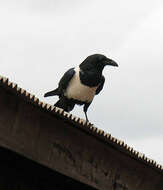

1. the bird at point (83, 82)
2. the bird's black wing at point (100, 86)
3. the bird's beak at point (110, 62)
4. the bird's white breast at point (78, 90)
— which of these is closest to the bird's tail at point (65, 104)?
the bird at point (83, 82)

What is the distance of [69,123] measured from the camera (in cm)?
537

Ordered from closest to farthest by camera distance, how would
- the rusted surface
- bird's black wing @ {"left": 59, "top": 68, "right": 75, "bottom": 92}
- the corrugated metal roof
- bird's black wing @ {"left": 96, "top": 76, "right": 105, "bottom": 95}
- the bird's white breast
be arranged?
the corrugated metal roof
the rusted surface
the bird's white breast
bird's black wing @ {"left": 59, "top": 68, "right": 75, "bottom": 92}
bird's black wing @ {"left": 96, "top": 76, "right": 105, "bottom": 95}

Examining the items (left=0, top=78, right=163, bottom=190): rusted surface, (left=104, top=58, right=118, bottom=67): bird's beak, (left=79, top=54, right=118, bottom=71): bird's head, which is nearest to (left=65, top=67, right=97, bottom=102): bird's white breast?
(left=79, top=54, right=118, bottom=71): bird's head

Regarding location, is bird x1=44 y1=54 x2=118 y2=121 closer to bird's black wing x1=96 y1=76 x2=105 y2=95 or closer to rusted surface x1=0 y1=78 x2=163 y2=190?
bird's black wing x1=96 y1=76 x2=105 y2=95

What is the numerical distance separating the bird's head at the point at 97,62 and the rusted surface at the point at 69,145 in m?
2.96

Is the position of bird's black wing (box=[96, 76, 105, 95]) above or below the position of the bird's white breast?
above

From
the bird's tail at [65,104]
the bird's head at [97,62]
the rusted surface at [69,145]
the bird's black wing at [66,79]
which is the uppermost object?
the bird's head at [97,62]

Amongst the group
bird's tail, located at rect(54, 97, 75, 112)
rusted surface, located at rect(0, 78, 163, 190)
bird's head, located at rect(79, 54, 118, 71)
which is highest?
bird's head, located at rect(79, 54, 118, 71)

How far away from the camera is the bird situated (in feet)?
29.7

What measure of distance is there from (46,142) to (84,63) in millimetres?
4289

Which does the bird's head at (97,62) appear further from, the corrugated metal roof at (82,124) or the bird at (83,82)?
the corrugated metal roof at (82,124)

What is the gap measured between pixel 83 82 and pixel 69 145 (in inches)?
144

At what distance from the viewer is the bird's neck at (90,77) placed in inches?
356

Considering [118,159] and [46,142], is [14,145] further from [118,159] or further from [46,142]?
[118,159]
